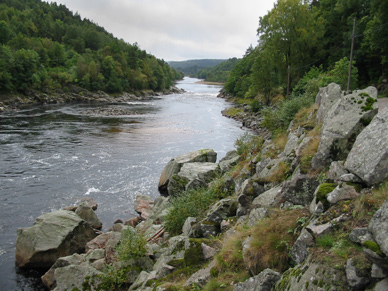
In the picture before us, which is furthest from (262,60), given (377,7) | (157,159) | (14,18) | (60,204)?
(14,18)

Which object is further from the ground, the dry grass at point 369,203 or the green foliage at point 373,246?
the dry grass at point 369,203

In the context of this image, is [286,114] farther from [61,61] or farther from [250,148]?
[61,61]

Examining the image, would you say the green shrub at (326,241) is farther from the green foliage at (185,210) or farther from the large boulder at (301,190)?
the green foliage at (185,210)

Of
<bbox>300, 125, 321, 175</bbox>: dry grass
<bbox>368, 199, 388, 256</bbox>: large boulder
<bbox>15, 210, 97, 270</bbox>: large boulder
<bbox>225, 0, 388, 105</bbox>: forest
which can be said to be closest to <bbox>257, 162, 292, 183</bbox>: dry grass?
<bbox>300, 125, 321, 175</bbox>: dry grass

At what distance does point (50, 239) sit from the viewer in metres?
14.8

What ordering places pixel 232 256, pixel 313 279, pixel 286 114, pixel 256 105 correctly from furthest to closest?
pixel 256 105, pixel 286 114, pixel 232 256, pixel 313 279

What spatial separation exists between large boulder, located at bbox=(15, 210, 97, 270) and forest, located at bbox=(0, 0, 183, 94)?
6646 centimetres

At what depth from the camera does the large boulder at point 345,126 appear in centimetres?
885

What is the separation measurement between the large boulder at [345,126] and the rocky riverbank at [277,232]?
30 millimetres

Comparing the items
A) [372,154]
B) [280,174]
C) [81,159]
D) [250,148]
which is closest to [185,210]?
[280,174]

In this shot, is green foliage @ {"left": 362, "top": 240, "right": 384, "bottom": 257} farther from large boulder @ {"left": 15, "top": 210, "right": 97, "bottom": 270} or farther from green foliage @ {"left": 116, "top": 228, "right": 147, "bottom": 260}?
large boulder @ {"left": 15, "top": 210, "right": 97, "bottom": 270}

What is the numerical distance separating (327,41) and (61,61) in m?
89.2

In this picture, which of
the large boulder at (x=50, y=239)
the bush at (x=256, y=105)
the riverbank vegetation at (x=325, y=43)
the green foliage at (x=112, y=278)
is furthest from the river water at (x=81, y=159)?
the riverbank vegetation at (x=325, y=43)

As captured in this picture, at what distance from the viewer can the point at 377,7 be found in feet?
117
